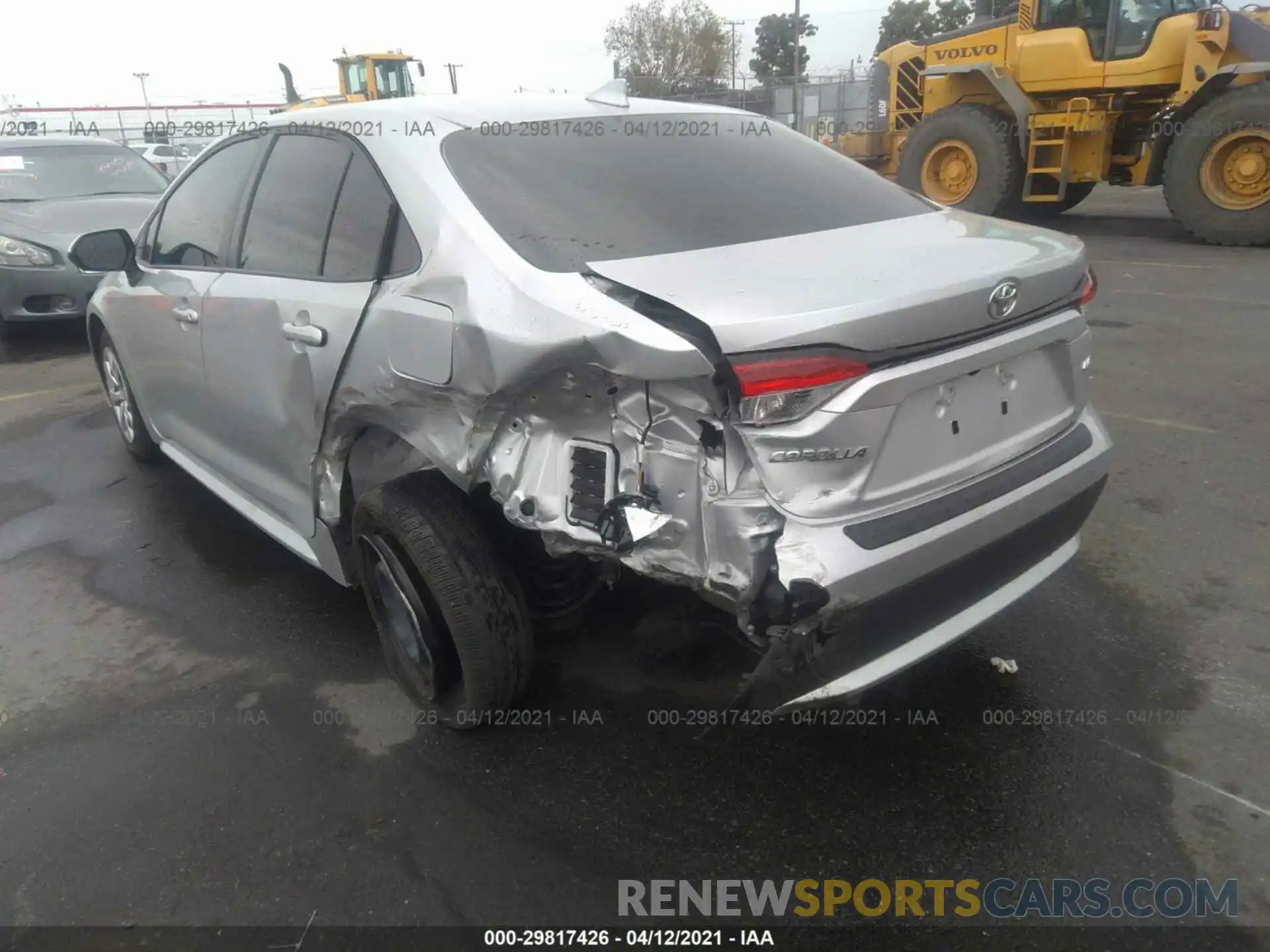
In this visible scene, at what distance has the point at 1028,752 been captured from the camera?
2494mm

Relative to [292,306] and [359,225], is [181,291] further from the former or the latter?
[359,225]

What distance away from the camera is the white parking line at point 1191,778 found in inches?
89.0

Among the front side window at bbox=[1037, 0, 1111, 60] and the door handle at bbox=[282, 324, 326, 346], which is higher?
the front side window at bbox=[1037, 0, 1111, 60]

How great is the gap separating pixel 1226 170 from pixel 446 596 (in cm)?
1011

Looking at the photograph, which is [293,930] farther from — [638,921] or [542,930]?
[638,921]

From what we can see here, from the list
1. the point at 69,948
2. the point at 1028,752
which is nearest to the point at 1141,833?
A: the point at 1028,752

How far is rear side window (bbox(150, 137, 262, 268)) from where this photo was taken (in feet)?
11.0

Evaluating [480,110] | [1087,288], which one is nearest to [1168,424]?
[1087,288]

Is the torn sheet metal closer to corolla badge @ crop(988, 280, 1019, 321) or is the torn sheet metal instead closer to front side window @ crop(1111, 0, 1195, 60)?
corolla badge @ crop(988, 280, 1019, 321)

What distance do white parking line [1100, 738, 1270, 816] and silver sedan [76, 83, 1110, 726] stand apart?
1.74 feet

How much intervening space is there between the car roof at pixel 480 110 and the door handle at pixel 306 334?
65 centimetres

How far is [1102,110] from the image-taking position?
33.0ft

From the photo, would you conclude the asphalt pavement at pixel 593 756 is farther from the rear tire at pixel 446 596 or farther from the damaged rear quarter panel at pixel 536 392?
the damaged rear quarter panel at pixel 536 392

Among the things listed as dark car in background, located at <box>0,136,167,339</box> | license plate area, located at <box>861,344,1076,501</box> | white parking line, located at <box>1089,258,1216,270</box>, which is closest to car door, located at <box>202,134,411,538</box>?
license plate area, located at <box>861,344,1076,501</box>
